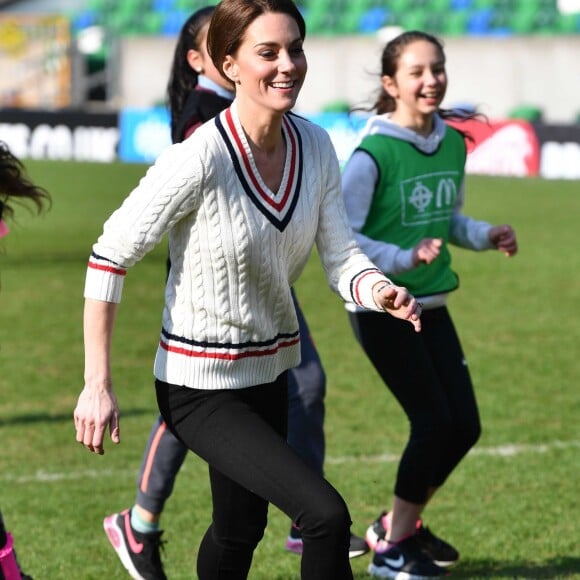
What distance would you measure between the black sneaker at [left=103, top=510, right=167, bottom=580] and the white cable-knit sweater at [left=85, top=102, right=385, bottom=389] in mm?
1541

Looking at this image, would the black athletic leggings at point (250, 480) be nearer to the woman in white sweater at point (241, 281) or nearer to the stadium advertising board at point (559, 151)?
the woman in white sweater at point (241, 281)

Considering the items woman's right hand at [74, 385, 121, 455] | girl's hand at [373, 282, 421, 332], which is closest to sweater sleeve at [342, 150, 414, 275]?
girl's hand at [373, 282, 421, 332]

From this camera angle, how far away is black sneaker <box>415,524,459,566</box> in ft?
17.9

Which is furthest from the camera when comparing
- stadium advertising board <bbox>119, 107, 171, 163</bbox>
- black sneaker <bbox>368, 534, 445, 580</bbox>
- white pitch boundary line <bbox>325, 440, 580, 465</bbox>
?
stadium advertising board <bbox>119, 107, 171, 163</bbox>

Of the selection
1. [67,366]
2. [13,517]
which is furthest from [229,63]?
[67,366]

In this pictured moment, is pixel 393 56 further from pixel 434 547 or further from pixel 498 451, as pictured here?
pixel 498 451

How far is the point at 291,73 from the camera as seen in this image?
374 centimetres

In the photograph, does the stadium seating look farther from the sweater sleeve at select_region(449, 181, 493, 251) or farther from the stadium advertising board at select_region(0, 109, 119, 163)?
the sweater sleeve at select_region(449, 181, 493, 251)

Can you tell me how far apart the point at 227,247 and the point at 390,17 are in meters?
37.4

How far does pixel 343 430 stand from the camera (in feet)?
25.9

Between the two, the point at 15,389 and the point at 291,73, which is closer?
the point at 291,73

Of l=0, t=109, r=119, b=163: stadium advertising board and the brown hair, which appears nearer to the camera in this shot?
the brown hair

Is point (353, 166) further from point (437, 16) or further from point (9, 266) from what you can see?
point (437, 16)

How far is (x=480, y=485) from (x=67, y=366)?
422 centimetres
